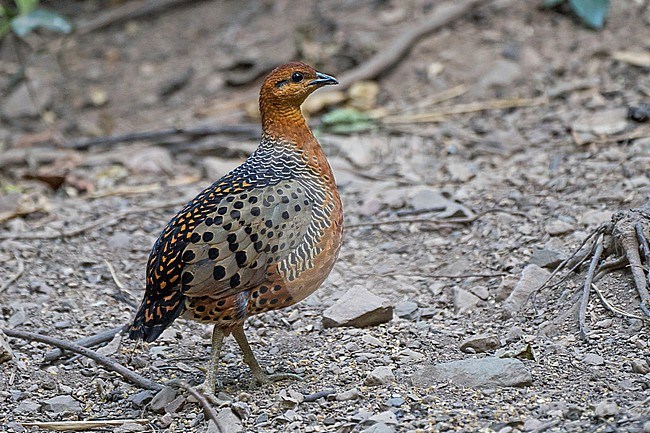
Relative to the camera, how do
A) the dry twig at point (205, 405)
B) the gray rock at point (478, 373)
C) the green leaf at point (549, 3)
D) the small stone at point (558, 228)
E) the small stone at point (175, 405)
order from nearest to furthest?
1. the dry twig at point (205, 405)
2. the gray rock at point (478, 373)
3. the small stone at point (175, 405)
4. the small stone at point (558, 228)
5. the green leaf at point (549, 3)

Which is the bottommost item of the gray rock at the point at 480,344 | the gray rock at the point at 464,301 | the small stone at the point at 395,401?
the gray rock at the point at 464,301

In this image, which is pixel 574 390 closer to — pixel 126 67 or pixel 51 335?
pixel 51 335

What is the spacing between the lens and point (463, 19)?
29.9 feet

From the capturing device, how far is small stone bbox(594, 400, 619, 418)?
11.4 ft

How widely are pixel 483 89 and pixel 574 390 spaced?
4873 mm

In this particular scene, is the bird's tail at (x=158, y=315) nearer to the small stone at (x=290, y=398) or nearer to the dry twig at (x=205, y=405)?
the dry twig at (x=205, y=405)

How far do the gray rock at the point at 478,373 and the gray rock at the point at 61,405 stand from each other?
60.9 inches

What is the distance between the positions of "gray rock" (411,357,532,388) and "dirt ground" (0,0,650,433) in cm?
3

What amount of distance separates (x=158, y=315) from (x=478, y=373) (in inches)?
55.5

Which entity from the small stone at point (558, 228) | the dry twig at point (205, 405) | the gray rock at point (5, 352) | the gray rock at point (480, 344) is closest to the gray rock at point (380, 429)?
the dry twig at point (205, 405)

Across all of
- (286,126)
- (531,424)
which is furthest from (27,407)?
(531,424)

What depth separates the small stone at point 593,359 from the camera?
399cm

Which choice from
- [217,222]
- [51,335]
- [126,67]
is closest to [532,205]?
[217,222]

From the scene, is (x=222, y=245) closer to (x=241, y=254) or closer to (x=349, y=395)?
(x=241, y=254)
